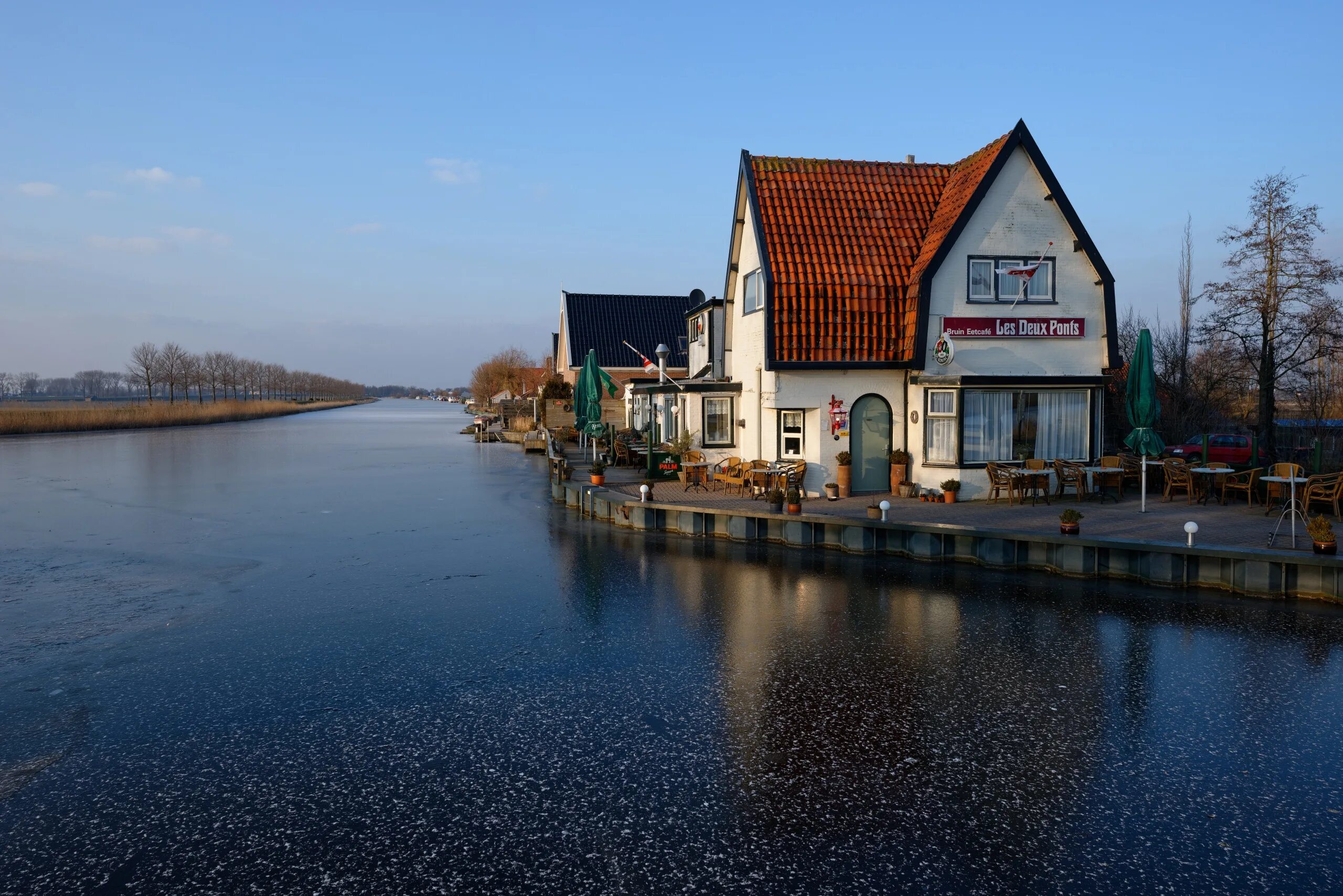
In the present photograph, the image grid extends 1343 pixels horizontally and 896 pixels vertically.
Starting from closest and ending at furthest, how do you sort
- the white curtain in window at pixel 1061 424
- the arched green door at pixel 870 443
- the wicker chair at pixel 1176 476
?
the wicker chair at pixel 1176 476, the white curtain in window at pixel 1061 424, the arched green door at pixel 870 443

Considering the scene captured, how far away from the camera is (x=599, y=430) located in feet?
89.5

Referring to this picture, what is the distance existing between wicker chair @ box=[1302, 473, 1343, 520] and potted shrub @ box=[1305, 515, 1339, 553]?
11.1ft

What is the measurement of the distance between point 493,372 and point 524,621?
96.2 metres

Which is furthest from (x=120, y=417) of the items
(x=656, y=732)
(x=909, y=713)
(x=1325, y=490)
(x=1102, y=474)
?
(x=1325, y=490)

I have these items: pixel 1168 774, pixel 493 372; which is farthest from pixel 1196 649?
pixel 493 372

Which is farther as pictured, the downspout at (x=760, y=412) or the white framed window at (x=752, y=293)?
the white framed window at (x=752, y=293)

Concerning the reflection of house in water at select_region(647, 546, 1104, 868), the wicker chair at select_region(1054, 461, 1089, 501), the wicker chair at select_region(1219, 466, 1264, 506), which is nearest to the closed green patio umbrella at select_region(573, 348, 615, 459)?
the wicker chair at select_region(1054, 461, 1089, 501)

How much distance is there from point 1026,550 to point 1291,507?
589 centimetres

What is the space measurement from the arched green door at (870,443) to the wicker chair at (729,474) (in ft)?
9.21

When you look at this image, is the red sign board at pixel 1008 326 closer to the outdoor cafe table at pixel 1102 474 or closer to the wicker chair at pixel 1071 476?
the wicker chair at pixel 1071 476

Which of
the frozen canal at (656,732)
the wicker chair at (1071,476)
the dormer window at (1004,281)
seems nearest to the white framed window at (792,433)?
the dormer window at (1004,281)

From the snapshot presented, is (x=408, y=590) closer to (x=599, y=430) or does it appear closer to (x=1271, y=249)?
(x=599, y=430)

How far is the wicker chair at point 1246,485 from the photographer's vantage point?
17516 mm

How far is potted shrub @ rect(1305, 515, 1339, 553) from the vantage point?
39.3ft
